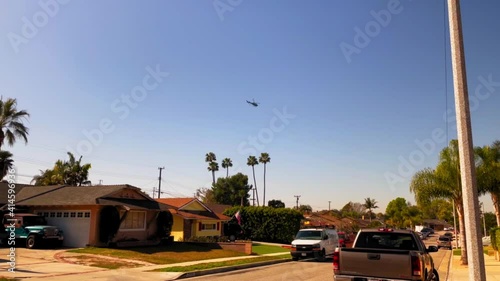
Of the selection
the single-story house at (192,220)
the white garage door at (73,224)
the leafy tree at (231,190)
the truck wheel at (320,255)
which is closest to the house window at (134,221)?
the white garage door at (73,224)

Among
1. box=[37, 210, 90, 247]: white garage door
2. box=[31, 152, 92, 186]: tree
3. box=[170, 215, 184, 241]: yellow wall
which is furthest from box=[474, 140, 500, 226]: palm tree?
box=[31, 152, 92, 186]: tree

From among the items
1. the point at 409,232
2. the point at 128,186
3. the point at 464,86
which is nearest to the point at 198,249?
the point at 128,186

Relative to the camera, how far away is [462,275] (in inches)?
698

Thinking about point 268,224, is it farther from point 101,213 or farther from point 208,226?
point 101,213

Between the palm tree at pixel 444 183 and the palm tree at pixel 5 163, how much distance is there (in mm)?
35455

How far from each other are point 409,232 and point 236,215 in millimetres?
38094

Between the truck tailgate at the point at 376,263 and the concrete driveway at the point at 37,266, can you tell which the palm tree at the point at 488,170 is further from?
the concrete driveway at the point at 37,266

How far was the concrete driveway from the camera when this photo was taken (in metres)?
14.2

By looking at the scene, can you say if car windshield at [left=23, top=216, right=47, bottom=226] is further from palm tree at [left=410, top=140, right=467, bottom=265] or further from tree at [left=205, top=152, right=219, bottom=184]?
tree at [left=205, top=152, right=219, bottom=184]

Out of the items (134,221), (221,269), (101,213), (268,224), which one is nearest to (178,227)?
(268,224)

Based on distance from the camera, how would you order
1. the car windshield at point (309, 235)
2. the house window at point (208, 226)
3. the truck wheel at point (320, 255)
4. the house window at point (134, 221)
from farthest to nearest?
the house window at point (208, 226) < the house window at point (134, 221) < the car windshield at point (309, 235) < the truck wheel at point (320, 255)

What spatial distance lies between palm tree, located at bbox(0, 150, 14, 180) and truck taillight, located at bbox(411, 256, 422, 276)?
39.2 m

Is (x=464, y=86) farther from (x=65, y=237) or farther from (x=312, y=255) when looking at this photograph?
(x=65, y=237)

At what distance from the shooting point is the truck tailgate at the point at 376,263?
8.90m
